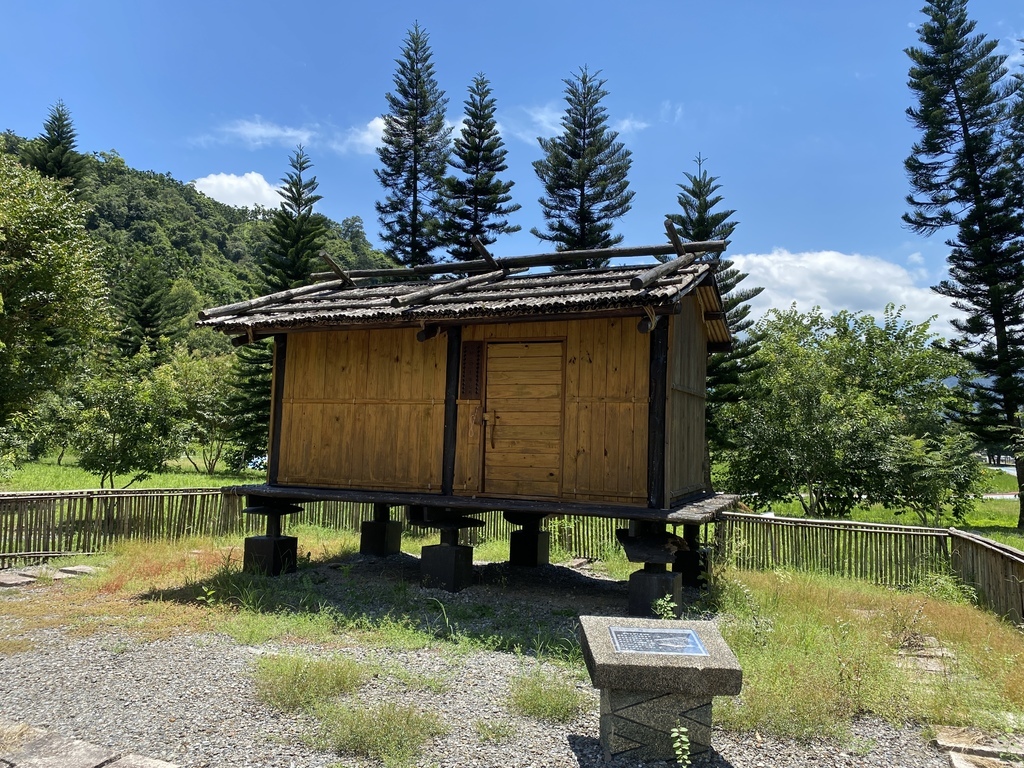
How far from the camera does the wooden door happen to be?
26.5ft

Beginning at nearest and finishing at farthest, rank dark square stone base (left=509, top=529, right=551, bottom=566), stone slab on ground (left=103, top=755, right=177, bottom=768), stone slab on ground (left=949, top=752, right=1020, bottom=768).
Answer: stone slab on ground (left=103, top=755, right=177, bottom=768) < stone slab on ground (left=949, top=752, right=1020, bottom=768) < dark square stone base (left=509, top=529, right=551, bottom=566)

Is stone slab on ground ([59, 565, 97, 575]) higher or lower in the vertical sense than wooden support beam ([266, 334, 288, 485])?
lower

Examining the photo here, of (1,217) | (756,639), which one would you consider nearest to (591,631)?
(756,639)

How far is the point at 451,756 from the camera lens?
400 cm

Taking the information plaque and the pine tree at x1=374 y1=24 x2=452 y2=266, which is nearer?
the information plaque

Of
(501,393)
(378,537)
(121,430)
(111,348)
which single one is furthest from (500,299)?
(111,348)

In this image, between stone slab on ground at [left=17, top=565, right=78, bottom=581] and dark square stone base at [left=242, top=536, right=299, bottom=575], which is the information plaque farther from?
stone slab on ground at [left=17, top=565, right=78, bottom=581]

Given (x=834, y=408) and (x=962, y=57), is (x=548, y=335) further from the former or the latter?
(x=962, y=57)

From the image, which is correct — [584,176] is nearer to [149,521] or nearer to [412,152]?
[412,152]

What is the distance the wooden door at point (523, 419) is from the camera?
806 centimetres

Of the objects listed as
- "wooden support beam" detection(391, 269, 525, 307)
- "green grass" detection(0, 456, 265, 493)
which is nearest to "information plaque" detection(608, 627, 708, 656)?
"wooden support beam" detection(391, 269, 525, 307)

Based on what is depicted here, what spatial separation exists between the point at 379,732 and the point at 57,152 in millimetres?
38667

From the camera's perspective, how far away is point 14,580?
8.95m

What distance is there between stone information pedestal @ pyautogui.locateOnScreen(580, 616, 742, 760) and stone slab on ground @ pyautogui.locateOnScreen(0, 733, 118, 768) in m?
2.83
